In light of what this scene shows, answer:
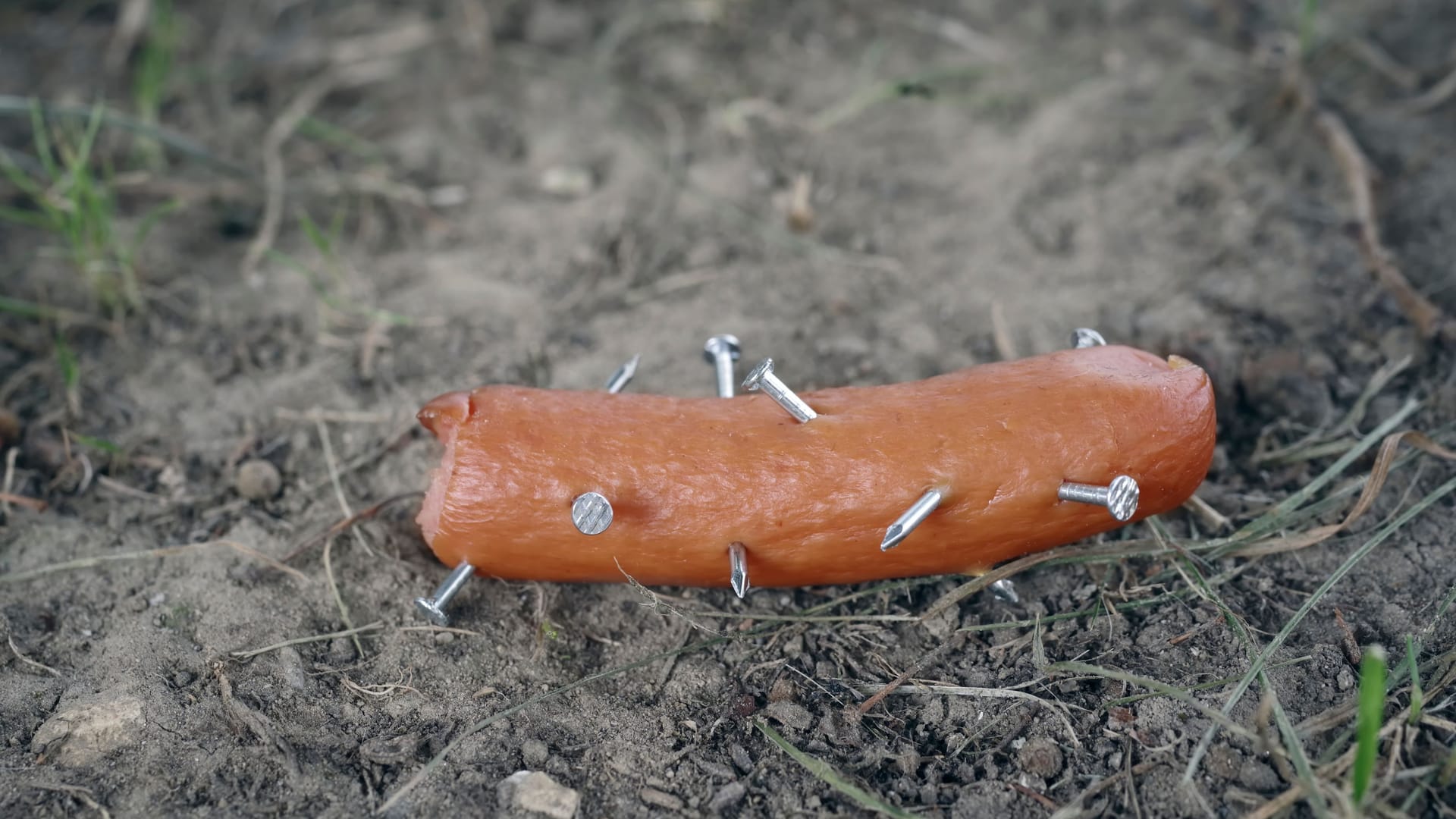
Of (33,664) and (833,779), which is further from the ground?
(833,779)

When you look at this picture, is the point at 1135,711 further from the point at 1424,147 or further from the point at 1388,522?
the point at 1424,147

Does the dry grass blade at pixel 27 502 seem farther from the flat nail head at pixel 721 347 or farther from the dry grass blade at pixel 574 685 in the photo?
the flat nail head at pixel 721 347

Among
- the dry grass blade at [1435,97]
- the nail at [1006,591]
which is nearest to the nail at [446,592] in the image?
the nail at [1006,591]

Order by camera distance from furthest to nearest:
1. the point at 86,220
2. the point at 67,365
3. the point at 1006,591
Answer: the point at 86,220 → the point at 67,365 → the point at 1006,591

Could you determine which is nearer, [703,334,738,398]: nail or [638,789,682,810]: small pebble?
[638,789,682,810]: small pebble

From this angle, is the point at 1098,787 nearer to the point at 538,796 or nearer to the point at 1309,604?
the point at 1309,604

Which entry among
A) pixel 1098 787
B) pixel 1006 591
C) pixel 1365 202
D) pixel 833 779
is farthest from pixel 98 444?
pixel 1365 202

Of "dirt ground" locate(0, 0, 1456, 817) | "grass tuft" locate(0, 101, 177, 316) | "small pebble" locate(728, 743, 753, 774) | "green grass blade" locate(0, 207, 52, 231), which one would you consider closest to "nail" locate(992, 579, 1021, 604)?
"dirt ground" locate(0, 0, 1456, 817)

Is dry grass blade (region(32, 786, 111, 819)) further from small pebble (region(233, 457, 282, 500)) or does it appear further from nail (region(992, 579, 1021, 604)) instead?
nail (region(992, 579, 1021, 604))
